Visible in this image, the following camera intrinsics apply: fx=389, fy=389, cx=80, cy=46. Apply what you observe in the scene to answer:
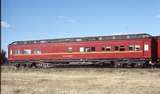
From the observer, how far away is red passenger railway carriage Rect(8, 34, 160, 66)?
46.2 metres

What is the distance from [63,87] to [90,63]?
2318 centimetres

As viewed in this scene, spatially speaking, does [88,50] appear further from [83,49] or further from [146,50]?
[146,50]

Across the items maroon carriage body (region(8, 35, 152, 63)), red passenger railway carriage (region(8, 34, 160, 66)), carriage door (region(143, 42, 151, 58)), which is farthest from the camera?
maroon carriage body (region(8, 35, 152, 63))

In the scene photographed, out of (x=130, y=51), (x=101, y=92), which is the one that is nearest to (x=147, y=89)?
(x=101, y=92)

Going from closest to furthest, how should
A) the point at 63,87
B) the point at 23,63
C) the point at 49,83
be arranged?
the point at 63,87, the point at 49,83, the point at 23,63

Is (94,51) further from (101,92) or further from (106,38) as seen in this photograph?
(101,92)

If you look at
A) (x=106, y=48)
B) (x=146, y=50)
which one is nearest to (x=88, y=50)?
(x=106, y=48)

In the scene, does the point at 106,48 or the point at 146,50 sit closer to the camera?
the point at 146,50

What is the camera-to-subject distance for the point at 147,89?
24.6 m

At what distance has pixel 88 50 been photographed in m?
50.0

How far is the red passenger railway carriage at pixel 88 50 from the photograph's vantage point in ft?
152

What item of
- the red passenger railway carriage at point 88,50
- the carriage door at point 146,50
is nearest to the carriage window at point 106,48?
the red passenger railway carriage at point 88,50

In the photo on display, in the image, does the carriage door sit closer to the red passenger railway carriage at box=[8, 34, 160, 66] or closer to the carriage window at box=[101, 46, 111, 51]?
the red passenger railway carriage at box=[8, 34, 160, 66]

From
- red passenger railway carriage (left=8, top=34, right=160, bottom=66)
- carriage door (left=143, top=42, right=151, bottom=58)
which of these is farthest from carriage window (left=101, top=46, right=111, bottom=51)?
carriage door (left=143, top=42, right=151, bottom=58)
